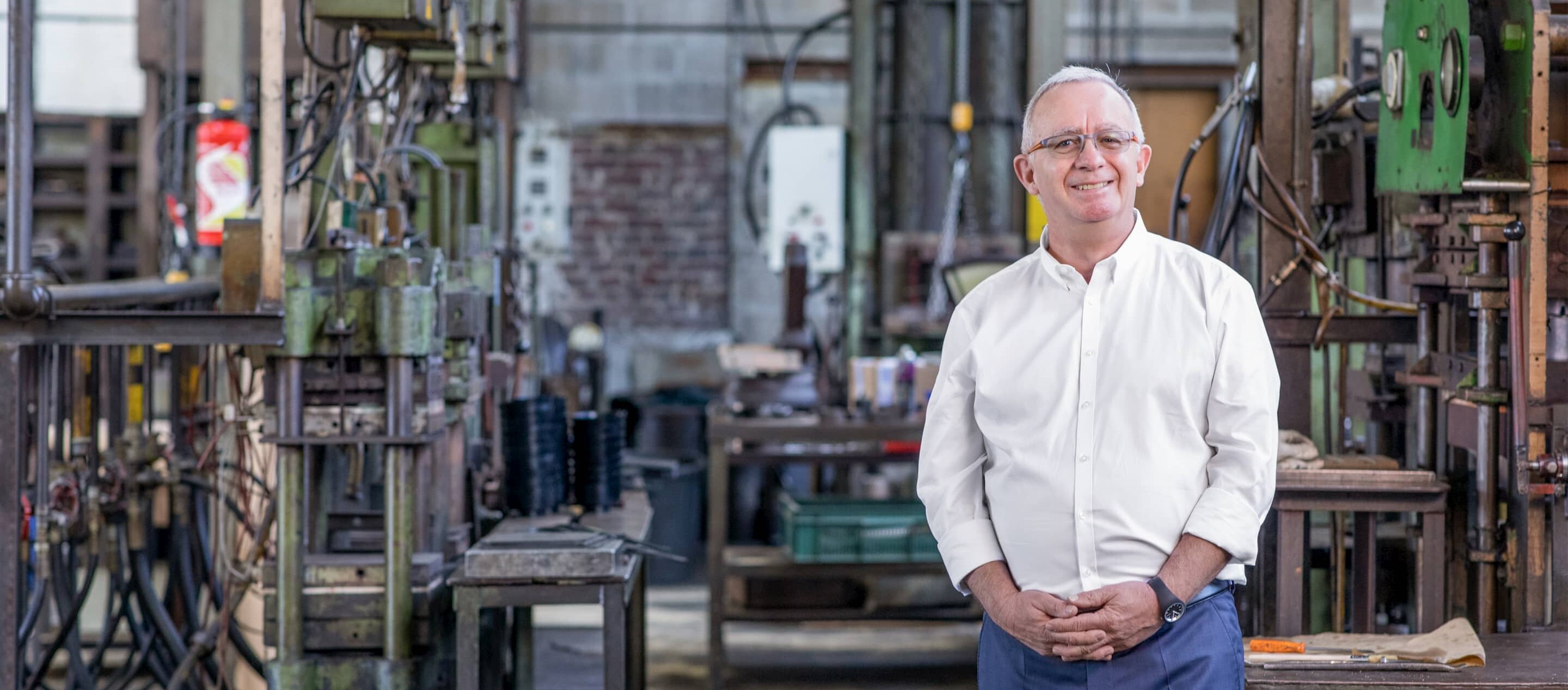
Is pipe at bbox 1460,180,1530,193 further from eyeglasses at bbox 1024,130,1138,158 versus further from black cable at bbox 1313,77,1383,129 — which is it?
eyeglasses at bbox 1024,130,1138,158

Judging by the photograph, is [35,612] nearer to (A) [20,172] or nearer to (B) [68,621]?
(B) [68,621]

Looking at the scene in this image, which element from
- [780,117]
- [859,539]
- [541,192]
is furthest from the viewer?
[780,117]

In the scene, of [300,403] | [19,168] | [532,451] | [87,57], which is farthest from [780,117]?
[19,168]

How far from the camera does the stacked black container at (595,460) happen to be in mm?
3285

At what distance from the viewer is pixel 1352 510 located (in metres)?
2.50

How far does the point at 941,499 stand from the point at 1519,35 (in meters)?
1.43

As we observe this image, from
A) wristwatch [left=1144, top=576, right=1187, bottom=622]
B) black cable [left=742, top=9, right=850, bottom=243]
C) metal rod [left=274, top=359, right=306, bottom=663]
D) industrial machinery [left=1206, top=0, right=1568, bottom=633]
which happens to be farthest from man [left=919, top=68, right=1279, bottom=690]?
black cable [left=742, top=9, right=850, bottom=243]

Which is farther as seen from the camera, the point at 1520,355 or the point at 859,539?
the point at 859,539

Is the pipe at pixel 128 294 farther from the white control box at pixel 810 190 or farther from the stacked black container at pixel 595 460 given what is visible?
the white control box at pixel 810 190

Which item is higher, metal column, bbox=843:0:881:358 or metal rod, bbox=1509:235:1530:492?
metal column, bbox=843:0:881:358

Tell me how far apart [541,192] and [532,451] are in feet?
11.5

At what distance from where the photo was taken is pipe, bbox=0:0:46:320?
2.54 m

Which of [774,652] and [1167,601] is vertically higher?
[1167,601]

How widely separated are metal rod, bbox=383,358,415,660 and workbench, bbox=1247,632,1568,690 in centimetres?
150
